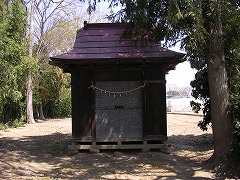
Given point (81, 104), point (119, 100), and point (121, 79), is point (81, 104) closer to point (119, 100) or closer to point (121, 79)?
point (119, 100)

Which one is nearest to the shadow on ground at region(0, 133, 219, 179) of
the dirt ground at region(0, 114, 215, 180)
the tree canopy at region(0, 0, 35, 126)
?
the dirt ground at region(0, 114, 215, 180)

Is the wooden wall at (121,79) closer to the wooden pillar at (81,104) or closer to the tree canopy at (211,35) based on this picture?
the wooden pillar at (81,104)

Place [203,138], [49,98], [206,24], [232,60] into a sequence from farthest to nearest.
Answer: [49,98], [203,138], [232,60], [206,24]

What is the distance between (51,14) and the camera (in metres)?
29.3

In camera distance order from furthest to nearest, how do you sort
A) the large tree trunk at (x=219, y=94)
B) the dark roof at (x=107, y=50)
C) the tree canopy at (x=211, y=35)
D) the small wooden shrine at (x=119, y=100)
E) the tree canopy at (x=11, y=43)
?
the tree canopy at (x=11, y=43), the small wooden shrine at (x=119, y=100), the dark roof at (x=107, y=50), the large tree trunk at (x=219, y=94), the tree canopy at (x=211, y=35)

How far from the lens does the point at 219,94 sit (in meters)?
9.18

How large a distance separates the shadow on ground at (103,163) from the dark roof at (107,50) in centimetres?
320

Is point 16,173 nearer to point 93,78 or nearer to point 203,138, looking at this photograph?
point 93,78

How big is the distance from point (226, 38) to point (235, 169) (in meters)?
3.67

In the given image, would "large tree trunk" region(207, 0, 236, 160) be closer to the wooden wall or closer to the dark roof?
the dark roof

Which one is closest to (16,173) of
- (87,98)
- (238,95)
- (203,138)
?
(87,98)

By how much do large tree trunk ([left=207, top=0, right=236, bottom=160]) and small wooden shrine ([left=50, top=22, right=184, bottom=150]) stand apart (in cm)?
226

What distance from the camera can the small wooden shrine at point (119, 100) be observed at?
11.4 metres

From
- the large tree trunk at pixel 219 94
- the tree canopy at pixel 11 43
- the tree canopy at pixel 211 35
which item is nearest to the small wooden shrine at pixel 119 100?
the tree canopy at pixel 211 35
